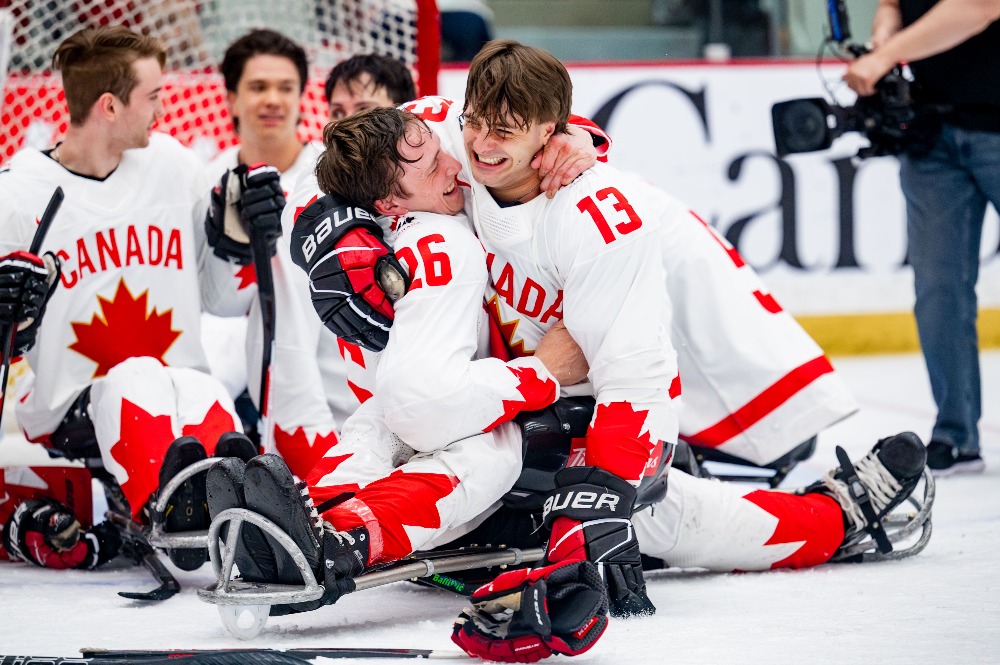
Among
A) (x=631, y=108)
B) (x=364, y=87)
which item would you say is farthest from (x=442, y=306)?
(x=631, y=108)

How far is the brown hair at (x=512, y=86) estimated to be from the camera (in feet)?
6.48

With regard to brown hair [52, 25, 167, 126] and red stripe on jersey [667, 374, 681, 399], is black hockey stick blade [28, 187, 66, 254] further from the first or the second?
red stripe on jersey [667, 374, 681, 399]

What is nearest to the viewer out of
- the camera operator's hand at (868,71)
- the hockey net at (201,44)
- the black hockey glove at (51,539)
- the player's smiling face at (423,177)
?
the player's smiling face at (423,177)

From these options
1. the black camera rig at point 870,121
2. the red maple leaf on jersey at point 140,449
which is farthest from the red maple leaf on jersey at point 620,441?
the black camera rig at point 870,121

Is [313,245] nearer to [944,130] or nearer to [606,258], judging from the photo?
[606,258]

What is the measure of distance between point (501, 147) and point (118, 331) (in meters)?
1.02

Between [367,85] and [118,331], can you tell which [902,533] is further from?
[367,85]

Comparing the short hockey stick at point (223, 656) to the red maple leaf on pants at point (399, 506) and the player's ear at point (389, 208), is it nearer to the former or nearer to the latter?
the red maple leaf on pants at point (399, 506)

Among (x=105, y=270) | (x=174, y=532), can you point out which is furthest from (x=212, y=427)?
(x=105, y=270)

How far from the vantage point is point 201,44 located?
4.03m

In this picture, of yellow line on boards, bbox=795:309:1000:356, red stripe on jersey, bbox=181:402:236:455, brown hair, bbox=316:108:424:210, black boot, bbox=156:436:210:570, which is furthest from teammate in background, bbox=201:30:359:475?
yellow line on boards, bbox=795:309:1000:356

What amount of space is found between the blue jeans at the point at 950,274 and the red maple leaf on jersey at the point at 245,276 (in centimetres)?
165

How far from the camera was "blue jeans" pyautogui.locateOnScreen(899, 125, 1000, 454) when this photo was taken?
3230 mm

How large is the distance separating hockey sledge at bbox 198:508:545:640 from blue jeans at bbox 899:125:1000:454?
178 centimetres
